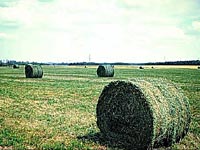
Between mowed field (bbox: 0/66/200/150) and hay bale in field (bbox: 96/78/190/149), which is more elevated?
hay bale in field (bbox: 96/78/190/149)

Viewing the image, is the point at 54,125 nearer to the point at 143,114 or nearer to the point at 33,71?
the point at 143,114

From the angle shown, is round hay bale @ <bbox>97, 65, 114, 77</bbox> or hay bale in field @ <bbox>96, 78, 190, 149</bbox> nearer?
hay bale in field @ <bbox>96, 78, 190, 149</bbox>

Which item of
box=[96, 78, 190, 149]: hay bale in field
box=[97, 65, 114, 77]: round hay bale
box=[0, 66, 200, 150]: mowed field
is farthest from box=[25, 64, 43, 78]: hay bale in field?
box=[96, 78, 190, 149]: hay bale in field

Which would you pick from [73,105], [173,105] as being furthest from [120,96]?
[73,105]

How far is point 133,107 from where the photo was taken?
9984 millimetres

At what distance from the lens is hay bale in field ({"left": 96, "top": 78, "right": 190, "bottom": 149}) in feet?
30.9

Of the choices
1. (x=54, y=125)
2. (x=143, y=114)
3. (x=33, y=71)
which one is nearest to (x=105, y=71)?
(x=33, y=71)

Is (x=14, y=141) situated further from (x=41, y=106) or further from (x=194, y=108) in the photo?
(x=194, y=108)

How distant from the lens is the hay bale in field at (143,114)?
9422 mm

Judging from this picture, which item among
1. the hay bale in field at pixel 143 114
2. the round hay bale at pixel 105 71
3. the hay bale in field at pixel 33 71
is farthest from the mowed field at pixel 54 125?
the round hay bale at pixel 105 71

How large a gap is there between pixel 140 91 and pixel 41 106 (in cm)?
839

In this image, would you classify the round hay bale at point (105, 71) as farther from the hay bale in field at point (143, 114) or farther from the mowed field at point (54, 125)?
the hay bale in field at point (143, 114)

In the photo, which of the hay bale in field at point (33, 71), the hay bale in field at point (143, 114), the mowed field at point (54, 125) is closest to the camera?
the hay bale in field at point (143, 114)

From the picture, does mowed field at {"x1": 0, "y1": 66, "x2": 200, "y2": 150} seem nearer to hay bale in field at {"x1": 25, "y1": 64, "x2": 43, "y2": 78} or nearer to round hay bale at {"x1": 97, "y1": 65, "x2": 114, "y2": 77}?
hay bale in field at {"x1": 25, "y1": 64, "x2": 43, "y2": 78}
